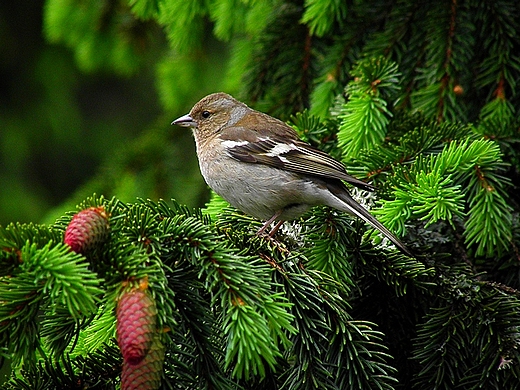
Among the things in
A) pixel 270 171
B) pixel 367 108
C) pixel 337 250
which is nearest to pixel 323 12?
pixel 367 108

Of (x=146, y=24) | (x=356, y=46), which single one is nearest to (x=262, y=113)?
(x=356, y=46)

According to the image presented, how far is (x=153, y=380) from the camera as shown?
69.1 inches

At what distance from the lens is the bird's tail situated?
8.68 ft

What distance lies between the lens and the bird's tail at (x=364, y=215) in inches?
104

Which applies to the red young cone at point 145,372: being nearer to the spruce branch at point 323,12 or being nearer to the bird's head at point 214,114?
the spruce branch at point 323,12

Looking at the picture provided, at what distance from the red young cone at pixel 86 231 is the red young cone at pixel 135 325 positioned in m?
0.22

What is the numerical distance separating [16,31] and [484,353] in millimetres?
7763

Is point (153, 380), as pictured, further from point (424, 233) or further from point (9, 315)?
point (424, 233)

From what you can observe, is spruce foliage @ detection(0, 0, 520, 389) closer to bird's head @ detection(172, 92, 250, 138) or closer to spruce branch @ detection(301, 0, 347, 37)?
spruce branch @ detection(301, 0, 347, 37)

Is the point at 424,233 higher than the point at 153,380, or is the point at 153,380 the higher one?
the point at 153,380

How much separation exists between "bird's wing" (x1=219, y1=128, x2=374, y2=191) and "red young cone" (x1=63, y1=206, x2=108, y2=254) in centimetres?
140

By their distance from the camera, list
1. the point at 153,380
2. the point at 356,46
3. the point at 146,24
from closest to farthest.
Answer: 1. the point at 153,380
2. the point at 356,46
3. the point at 146,24

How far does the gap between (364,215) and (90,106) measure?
7822 millimetres

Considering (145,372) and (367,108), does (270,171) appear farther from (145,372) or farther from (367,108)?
(145,372)
